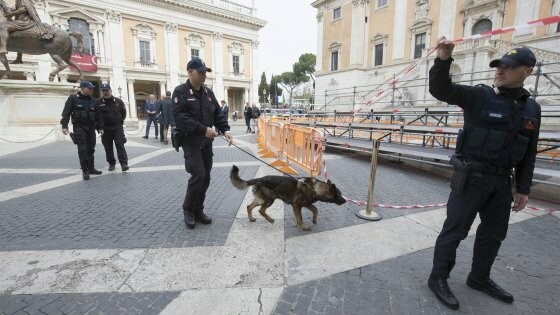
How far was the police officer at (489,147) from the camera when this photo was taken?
200cm

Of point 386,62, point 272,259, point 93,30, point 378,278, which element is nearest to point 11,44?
point 272,259

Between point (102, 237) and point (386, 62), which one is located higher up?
point (386, 62)

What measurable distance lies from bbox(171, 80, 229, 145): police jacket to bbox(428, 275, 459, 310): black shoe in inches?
108

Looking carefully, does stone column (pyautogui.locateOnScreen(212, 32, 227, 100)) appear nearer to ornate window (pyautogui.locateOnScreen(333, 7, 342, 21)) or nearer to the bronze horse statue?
ornate window (pyautogui.locateOnScreen(333, 7, 342, 21))

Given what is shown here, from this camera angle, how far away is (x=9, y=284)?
7.82 feet

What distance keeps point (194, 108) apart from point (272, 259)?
1.98 metres

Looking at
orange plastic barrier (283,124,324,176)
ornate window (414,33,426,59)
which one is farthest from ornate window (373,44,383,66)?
orange plastic barrier (283,124,324,176)

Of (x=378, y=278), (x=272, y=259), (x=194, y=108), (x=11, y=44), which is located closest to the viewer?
(x=378, y=278)

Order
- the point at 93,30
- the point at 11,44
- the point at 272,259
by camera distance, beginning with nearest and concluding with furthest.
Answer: the point at 272,259 → the point at 11,44 → the point at 93,30

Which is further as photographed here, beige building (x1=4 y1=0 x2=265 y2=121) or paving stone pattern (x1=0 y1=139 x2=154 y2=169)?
beige building (x1=4 y1=0 x2=265 y2=121)

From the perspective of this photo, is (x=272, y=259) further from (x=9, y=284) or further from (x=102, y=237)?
(x=9, y=284)

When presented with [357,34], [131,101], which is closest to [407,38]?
[357,34]

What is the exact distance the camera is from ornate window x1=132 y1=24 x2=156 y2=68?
34.0m

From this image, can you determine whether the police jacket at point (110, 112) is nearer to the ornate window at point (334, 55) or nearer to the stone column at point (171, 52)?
the stone column at point (171, 52)
